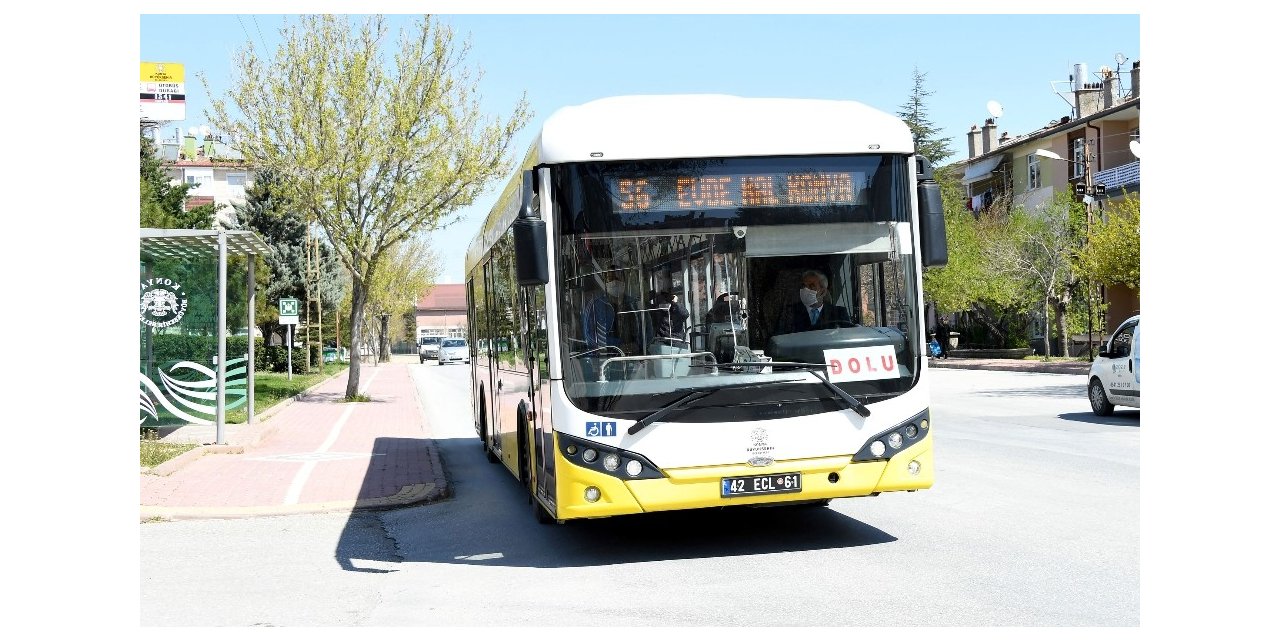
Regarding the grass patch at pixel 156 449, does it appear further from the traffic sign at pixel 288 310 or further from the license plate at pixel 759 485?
the traffic sign at pixel 288 310

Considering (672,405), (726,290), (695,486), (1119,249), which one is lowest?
(695,486)

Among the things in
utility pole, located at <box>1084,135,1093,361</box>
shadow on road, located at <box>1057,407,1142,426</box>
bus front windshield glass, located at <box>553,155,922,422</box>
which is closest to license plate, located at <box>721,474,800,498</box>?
bus front windshield glass, located at <box>553,155,922,422</box>

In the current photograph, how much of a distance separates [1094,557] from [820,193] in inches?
107

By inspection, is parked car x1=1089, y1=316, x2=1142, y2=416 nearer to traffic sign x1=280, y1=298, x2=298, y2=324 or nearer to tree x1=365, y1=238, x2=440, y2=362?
traffic sign x1=280, y1=298, x2=298, y2=324

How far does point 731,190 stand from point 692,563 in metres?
2.30

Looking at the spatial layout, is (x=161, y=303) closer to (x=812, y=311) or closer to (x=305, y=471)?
(x=305, y=471)

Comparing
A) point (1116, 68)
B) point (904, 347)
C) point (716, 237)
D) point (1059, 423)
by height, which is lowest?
point (1059, 423)

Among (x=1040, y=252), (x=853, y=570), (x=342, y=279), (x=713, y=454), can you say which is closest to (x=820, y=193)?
(x=713, y=454)

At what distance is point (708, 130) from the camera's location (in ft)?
26.2

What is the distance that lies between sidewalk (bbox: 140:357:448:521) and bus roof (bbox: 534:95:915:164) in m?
4.92

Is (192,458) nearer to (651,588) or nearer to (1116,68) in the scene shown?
(651,588)

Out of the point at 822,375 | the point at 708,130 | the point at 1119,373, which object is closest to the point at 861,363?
the point at 822,375

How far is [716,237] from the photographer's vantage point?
7.90 metres

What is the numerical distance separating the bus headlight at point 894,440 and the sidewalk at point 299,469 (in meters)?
5.15
